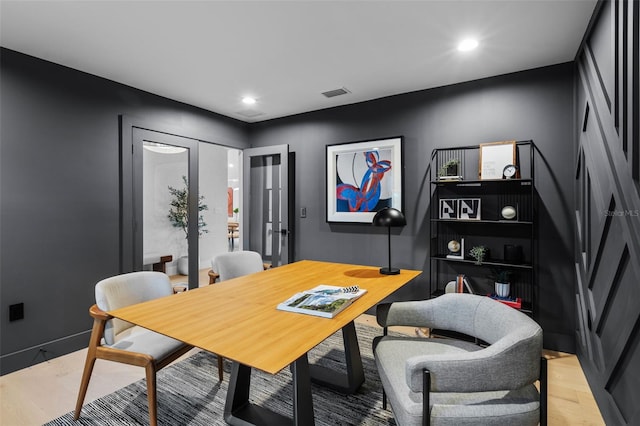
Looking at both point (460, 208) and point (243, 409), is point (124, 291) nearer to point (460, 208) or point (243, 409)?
point (243, 409)

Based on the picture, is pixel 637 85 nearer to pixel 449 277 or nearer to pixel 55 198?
pixel 449 277

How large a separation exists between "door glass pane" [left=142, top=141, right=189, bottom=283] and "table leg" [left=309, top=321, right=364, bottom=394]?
2.39 metres

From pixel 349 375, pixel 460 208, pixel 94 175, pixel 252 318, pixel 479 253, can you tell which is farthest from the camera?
pixel 460 208

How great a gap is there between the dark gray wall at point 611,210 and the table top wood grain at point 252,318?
1.13 metres

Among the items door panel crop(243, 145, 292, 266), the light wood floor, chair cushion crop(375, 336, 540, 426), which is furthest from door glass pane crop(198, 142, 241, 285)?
chair cushion crop(375, 336, 540, 426)

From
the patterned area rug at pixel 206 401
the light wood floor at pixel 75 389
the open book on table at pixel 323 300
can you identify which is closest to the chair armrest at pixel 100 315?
the patterned area rug at pixel 206 401

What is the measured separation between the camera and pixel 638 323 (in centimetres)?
149

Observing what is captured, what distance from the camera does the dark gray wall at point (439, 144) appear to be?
9.52 ft

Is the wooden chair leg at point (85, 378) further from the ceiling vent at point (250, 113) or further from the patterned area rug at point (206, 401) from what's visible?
the ceiling vent at point (250, 113)

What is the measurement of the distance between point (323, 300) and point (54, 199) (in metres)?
2.64

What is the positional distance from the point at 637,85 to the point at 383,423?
2087 millimetres

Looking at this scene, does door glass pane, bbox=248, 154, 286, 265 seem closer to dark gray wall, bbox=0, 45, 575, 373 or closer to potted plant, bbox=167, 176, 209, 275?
potted plant, bbox=167, 176, 209, 275

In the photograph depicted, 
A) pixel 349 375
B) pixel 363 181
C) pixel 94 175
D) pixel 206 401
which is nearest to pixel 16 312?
pixel 94 175

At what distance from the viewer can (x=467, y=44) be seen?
256cm
